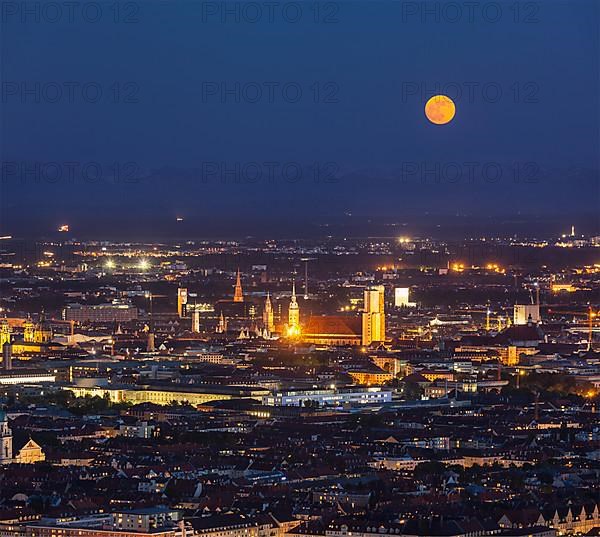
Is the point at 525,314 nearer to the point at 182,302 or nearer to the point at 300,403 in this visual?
the point at 182,302

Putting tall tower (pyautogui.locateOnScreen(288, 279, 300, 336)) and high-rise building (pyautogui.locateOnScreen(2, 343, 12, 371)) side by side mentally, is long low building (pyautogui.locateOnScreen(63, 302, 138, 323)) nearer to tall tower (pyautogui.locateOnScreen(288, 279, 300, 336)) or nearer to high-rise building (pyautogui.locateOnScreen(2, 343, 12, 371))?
tall tower (pyautogui.locateOnScreen(288, 279, 300, 336))

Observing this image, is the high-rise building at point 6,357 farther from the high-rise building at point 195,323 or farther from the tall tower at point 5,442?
the tall tower at point 5,442

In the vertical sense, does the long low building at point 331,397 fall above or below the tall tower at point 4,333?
below

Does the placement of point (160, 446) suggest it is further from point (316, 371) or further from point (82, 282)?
point (82, 282)

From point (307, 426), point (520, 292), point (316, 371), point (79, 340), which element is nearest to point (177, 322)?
point (79, 340)

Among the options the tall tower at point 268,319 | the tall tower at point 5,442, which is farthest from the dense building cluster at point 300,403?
the tall tower at point 268,319
